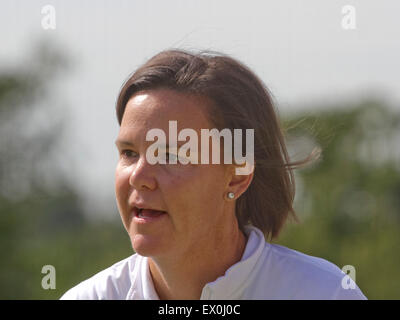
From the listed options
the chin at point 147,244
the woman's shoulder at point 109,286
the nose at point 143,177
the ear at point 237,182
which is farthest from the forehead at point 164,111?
the woman's shoulder at point 109,286

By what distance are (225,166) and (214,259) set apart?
1.63 ft

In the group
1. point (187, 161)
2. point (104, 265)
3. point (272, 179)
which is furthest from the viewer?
point (104, 265)

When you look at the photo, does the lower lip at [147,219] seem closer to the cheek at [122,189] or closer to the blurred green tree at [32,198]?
the cheek at [122,189]

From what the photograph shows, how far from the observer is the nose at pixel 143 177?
3.96m

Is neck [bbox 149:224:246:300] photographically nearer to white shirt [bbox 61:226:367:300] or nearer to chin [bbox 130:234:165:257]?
white shirt [bbox 61:226:367:300]

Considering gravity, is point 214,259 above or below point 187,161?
below

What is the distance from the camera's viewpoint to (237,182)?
4.35 metres

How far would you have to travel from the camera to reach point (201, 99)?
417 centimetres

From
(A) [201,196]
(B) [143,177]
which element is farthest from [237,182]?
(B) [143,177]

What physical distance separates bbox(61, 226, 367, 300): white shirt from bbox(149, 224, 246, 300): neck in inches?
2.7

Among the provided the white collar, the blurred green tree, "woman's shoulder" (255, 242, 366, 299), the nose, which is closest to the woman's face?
the nose
